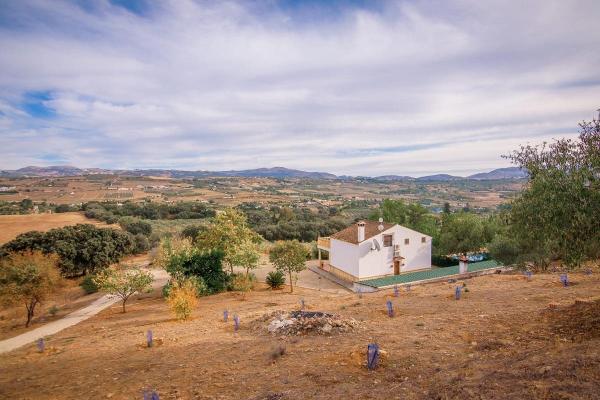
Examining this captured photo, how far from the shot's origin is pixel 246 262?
2831 centimetres

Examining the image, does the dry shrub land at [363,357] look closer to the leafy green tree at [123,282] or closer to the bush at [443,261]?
the leafy green tree at [123,282]

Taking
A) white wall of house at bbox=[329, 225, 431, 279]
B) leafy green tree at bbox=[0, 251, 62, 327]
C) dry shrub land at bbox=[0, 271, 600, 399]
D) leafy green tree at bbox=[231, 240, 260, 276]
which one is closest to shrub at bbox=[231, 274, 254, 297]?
leafy green tree at bbox=[231, 240, 260, 276]

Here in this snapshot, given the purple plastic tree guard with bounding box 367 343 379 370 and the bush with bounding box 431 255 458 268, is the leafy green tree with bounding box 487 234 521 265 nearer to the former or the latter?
the bush with bounding box 431 255 458 268

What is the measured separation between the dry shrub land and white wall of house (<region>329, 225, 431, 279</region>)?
14.8 meters

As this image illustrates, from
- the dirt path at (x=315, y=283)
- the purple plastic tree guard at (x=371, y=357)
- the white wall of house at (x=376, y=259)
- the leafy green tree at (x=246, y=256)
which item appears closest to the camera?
the purple plastic tree guard at (x=371, y=357)

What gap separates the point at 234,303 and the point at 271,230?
35882 millimetres

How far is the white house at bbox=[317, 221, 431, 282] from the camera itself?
3319 centimetres

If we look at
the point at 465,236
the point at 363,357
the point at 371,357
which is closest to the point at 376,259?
the point at 465,236

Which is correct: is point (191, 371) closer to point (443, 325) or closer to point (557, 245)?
point (443, 325)

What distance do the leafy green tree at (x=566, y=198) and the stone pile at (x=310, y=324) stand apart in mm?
→ 7149

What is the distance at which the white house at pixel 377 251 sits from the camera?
33.2 m

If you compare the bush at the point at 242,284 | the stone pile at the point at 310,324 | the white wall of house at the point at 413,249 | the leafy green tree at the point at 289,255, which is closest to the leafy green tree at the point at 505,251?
the white wall of house at the point at 413,249

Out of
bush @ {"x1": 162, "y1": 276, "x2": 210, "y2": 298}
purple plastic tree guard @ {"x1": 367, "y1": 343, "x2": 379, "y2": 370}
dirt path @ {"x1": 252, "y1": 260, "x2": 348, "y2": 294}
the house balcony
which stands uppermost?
purple plastic tree guard @ {"x1": 367, "y1": 343, "x2": 379, "y2": 370}

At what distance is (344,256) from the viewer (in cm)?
3525
